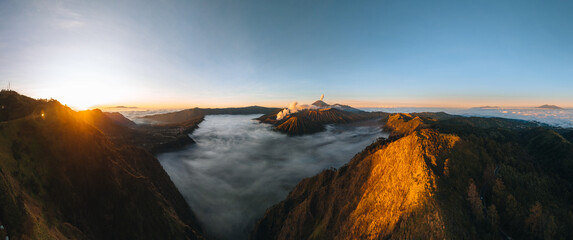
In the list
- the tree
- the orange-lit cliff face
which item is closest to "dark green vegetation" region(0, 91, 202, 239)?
the orange-lit cliff face

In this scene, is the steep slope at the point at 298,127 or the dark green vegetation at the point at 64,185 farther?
the steep slope at the point at 298,127

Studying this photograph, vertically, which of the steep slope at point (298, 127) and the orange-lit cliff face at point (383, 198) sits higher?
the orange-lit cliff face at point (383, 198)

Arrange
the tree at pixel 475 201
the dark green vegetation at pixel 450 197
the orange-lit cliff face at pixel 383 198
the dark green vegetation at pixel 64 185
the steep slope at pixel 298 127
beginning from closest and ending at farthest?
1. the dark green vegetation at pixel 64 185
2. the dark green vegetation at pixel 450 197
3. the tree at pixel 475 201
4. the orange-lit cliff face at pixel 383 198
5. the steep slope at pixel 298 127

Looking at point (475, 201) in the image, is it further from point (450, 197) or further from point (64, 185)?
point (64, 185)

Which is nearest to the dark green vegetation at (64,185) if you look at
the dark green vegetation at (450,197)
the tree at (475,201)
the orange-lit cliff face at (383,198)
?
the orange-lit cliff face at (383,198)

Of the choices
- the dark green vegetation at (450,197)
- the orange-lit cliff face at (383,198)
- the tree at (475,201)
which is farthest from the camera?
the orange-lit cliff face at (383,198)

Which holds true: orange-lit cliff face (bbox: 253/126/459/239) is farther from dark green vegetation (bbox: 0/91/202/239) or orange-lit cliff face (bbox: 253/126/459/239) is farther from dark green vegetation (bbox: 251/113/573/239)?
dark green vegetation (bbox: 0/91/202/239)

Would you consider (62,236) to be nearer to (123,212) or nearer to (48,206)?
(48,206)

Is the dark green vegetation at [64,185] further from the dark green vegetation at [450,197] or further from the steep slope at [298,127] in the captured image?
the steep slope at [298,127]

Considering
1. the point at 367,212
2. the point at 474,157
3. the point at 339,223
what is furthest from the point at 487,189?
the point at 339,223
